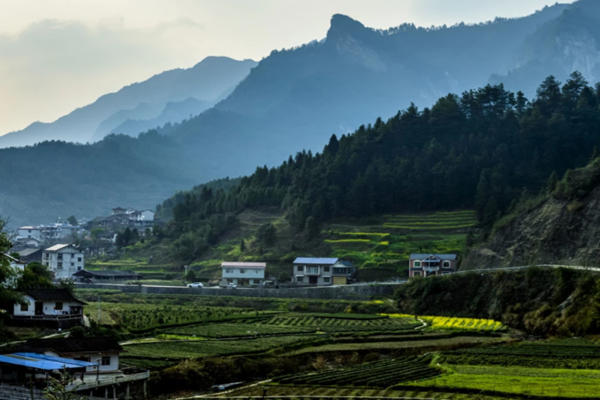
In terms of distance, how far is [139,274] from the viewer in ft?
339

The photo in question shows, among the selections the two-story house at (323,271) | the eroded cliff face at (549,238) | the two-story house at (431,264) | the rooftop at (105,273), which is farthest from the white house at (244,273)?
the eroded cliff face at (549,238)

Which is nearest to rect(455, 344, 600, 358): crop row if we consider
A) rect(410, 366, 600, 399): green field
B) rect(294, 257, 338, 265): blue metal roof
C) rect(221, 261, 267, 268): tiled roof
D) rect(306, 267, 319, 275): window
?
rect(410, 366, 600, 399): green field

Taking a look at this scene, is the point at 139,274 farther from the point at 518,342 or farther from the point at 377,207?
the point at 518,342

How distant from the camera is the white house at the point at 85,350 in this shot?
42.3m

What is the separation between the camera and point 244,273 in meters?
95.4

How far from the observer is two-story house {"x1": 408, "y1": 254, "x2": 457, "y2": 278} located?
3497 inches

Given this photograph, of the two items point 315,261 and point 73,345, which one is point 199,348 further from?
point 315,261

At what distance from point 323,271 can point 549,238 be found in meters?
27.3

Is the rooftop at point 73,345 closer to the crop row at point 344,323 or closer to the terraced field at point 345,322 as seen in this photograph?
the terraced field at point 345,322

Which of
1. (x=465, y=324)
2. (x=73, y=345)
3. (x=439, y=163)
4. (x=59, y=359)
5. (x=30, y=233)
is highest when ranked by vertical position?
(x=439, y=163)

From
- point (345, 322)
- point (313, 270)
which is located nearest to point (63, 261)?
point (313, 270)

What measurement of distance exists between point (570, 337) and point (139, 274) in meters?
60.3

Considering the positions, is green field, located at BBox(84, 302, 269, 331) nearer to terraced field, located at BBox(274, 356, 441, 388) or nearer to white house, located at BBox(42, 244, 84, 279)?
terraced field, located at BBox(274, 356, 441, 388)

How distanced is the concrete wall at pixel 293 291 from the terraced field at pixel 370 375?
112ft
